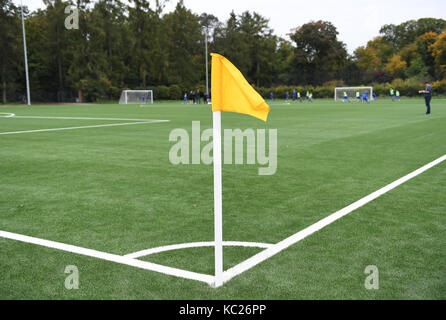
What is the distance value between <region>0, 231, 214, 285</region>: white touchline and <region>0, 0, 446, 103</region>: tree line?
57.3 m

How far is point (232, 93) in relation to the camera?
3455 millimetres

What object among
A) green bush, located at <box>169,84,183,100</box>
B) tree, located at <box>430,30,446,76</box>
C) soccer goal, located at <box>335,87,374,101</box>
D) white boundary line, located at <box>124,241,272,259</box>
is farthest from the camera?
green bush, located at <box>169,84,183,100</box>

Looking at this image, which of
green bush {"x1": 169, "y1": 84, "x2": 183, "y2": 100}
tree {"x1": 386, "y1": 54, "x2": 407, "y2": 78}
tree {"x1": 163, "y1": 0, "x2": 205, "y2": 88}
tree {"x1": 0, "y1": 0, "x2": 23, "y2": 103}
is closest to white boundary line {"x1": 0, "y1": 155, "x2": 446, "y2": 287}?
tree {"x1": 0, "y1": 0, "x2": 23, "y2": 103}

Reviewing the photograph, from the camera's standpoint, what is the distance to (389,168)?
28.9ft

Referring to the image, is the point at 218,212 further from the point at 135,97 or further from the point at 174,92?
the point at 174,92

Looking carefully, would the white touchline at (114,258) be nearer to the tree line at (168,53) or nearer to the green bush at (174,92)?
the tree line at (168,53)

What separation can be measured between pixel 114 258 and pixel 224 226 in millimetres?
1471

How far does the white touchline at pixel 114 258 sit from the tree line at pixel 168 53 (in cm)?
5735

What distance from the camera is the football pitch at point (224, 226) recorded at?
355cm

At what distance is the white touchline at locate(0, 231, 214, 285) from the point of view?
146 inches

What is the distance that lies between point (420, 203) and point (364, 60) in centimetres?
9326

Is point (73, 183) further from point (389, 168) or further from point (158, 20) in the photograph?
point (158, 20)

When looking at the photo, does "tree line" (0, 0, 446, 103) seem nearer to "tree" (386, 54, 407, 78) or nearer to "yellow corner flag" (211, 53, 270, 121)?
"tree" (386, 54, 407, 78)
